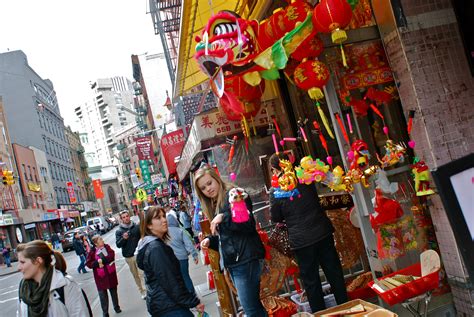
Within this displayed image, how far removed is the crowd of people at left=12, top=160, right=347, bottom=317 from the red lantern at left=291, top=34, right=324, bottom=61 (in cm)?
111

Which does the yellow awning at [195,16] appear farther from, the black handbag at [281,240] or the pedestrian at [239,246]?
the black handbag at [281,240]

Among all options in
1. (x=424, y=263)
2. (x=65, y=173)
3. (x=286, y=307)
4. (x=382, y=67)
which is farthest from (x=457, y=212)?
(x=65, y=173)

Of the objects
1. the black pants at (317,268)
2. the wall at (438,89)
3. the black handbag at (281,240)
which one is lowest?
the black pants at (317,268)

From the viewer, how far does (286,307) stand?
5.10 metres

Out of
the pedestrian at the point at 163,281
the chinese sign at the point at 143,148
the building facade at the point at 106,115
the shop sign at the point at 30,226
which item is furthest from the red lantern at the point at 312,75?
the building facade at the point at 106,115

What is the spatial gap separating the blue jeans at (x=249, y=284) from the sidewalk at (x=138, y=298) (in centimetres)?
299

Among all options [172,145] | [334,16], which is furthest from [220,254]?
[172,145]

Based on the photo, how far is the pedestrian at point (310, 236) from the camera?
459 cm

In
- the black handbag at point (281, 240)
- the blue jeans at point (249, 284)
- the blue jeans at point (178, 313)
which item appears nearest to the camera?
the blue jeans at point (178, 313)

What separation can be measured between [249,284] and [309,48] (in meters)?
2.39

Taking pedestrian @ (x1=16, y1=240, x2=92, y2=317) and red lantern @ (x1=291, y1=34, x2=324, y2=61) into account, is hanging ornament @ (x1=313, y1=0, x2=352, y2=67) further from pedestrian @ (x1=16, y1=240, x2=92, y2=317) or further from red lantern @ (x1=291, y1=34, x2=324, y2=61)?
pedestrian @ (x1=16, y1=240, x2=92, y2=317)

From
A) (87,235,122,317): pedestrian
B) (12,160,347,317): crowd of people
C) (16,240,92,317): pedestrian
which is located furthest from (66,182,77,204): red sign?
(16,240,92,317): pedestrian

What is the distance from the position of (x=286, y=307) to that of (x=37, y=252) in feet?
9.28

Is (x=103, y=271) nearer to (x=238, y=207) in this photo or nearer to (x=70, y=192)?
(x=238, y=207)
